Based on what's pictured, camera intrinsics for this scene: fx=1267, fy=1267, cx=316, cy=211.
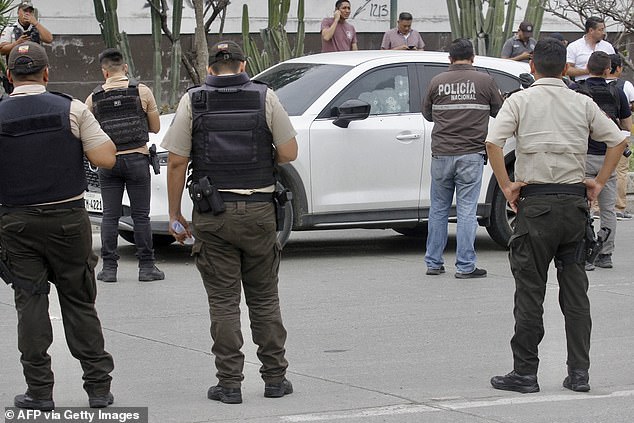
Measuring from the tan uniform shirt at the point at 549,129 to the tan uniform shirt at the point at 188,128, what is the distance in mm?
1093

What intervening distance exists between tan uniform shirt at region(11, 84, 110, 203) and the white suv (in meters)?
4.28

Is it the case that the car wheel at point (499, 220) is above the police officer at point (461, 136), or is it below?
below

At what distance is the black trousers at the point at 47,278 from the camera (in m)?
5.96

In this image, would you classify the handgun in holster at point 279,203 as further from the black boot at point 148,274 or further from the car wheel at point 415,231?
the car wheel at point 415,231

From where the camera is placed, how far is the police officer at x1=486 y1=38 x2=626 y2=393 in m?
6.52

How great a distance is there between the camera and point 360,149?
1075 cm

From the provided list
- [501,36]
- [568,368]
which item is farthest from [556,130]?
[501,36]

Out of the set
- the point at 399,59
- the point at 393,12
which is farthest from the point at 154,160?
the point at 393,12

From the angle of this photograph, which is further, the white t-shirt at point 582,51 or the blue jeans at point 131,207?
the white t-shirt at point 582,51

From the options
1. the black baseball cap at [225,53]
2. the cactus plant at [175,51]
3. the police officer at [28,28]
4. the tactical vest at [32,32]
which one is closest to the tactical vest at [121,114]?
the black baseball cap at [225,53]

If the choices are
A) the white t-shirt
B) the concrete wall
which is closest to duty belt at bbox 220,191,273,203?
the white t-shirt

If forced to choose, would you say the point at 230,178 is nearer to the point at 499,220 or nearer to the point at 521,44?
the point at 499,220

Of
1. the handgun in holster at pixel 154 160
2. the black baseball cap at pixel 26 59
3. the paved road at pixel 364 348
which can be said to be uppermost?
the black baseball cap at pixel 26 59

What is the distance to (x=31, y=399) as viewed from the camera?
19.8 feet
